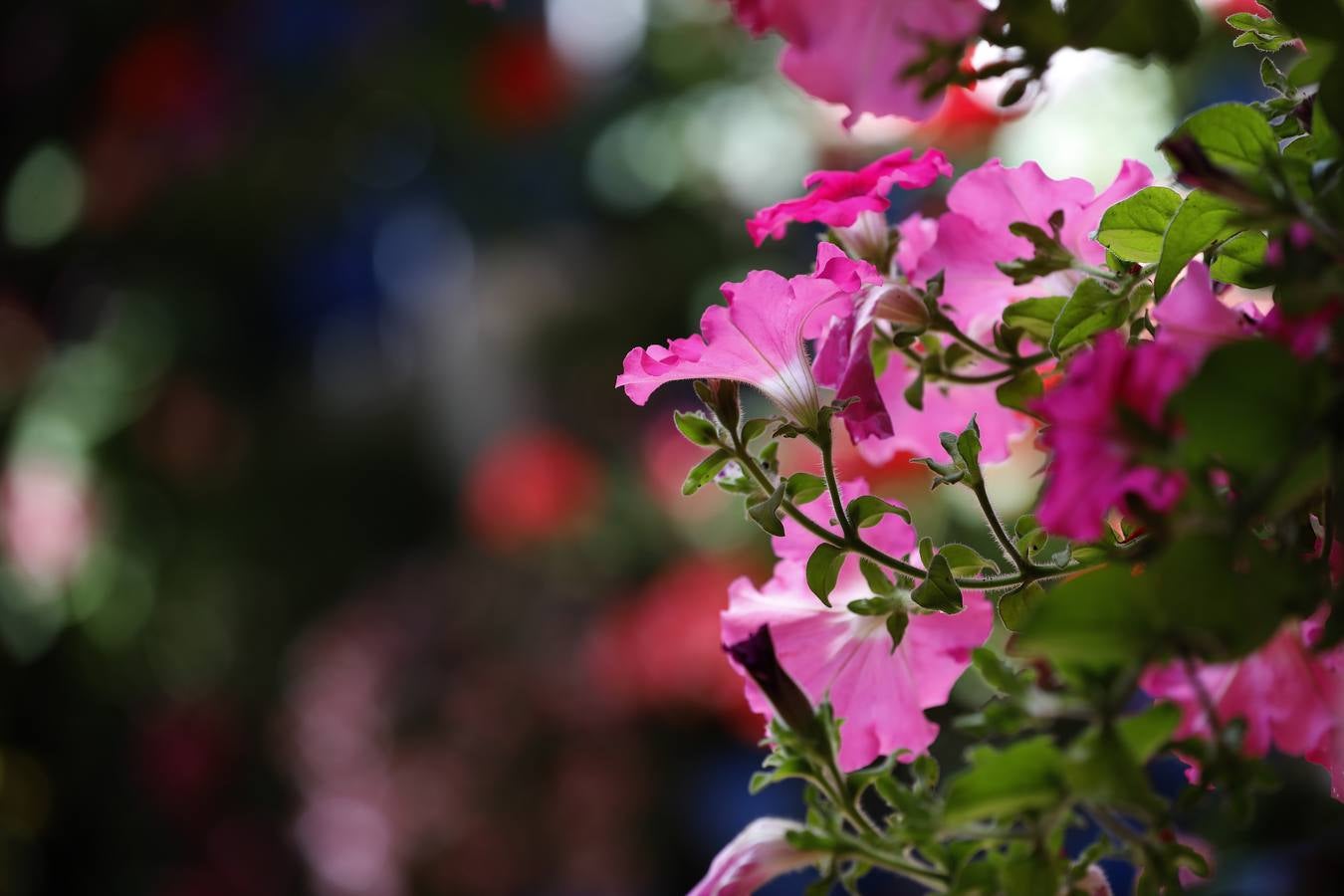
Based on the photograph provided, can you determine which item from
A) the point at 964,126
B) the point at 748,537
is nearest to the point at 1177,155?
the point at 964,126

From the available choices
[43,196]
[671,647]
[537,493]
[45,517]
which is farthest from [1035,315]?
[43,196]

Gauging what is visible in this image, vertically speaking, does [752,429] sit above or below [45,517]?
above

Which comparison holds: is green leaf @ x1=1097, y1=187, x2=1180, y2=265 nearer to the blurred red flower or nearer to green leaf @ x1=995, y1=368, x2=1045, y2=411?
green leaf @ x1=995, y1=368, x2=1045, y2=411

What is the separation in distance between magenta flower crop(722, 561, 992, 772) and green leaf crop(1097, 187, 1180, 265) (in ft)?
0.22

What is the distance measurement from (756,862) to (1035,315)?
0.37 feet

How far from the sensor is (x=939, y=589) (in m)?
0.20

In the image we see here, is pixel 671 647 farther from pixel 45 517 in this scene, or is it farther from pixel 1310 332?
pixel 1310 332

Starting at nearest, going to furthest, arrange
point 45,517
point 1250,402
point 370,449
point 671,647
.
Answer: point 1250,402 < point 671,647 < point 45,517 < point 370,449

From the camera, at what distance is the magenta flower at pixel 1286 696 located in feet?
0.59

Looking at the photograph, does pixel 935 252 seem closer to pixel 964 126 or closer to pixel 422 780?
pixel 964 126

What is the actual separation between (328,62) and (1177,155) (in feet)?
4.32

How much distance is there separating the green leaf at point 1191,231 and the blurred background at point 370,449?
72 centimetres

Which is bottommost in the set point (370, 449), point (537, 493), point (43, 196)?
point (370, 449)

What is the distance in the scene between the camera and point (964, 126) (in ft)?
3.05
